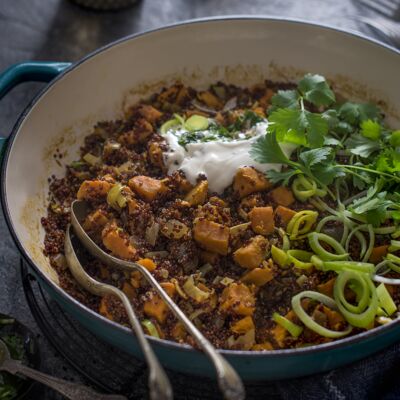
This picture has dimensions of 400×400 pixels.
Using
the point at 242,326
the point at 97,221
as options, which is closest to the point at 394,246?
the point at 242,326

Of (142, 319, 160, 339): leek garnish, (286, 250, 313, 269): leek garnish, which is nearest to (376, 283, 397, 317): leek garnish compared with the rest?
(286, 250, 313, 269): leek garnish

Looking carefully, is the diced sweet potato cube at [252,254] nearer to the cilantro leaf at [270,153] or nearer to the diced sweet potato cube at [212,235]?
the diced sweet potato cube at [212,235]

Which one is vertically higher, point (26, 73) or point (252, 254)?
point (252, 254)

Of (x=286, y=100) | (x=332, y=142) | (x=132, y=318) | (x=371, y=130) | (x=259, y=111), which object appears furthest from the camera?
(x=259, y=111)

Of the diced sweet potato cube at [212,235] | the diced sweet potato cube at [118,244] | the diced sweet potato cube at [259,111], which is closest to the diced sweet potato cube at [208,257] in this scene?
the diced sweet potato cube at [212,235]

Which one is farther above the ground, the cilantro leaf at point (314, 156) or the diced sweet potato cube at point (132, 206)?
the cilantro leaf at point (314, 156)

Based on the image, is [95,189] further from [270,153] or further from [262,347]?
[262,347]

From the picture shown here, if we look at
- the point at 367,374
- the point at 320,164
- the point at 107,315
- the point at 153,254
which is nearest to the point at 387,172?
the point at 320,164
